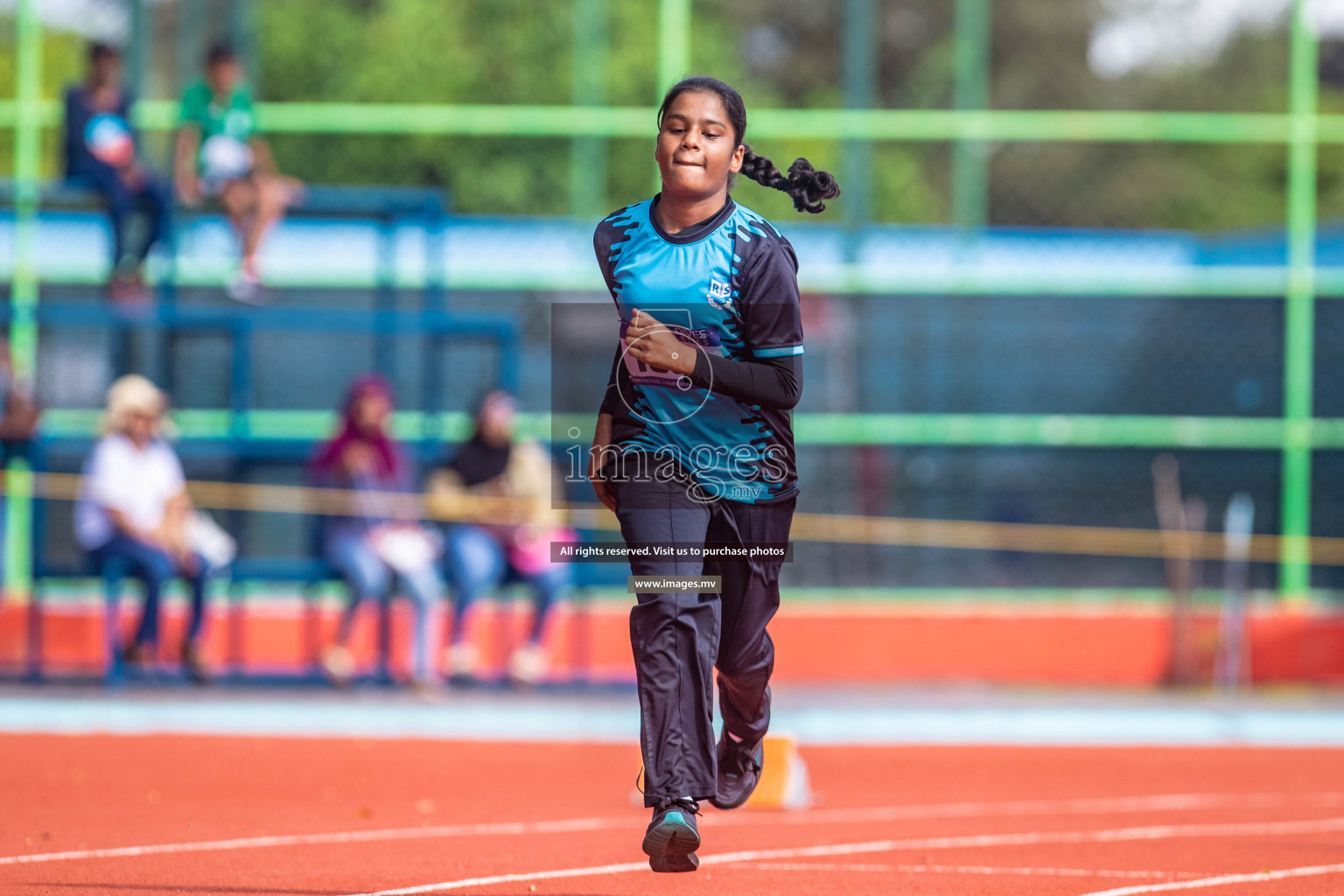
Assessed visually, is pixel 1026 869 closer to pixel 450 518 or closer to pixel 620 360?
pixel 620 360

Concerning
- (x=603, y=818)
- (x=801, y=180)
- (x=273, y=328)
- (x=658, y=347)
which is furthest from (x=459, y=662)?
(x=658, y=347)

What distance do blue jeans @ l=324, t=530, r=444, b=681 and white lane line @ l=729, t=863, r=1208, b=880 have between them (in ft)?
19.5

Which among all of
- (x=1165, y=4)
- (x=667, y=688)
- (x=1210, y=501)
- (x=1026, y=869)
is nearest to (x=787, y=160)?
(x=1210, y=501)

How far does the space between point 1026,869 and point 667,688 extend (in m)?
1.93

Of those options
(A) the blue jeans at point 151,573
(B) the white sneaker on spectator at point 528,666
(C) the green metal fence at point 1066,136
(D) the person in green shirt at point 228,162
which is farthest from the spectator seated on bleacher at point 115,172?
(B) the white sneaker on spectator at point 528,666

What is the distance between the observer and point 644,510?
5199 millimetres

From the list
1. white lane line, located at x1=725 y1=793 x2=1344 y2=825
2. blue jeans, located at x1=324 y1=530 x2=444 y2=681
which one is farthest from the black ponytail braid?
blue jeans, located at x1=324 y1=530 x2=444 y2=681

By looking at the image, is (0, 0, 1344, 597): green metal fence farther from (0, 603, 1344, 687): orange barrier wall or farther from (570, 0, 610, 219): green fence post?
(0, 603, 1344, 687): orange barrier wall

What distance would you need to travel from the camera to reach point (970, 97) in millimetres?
15023

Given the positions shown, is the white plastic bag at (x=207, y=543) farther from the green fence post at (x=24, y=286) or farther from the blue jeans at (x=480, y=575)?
the green fence post at (x=24, y=286)

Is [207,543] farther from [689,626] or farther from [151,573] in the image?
[689,626]

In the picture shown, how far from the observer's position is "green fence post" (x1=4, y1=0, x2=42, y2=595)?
13.5 metres

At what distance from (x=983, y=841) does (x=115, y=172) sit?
26.3 feet

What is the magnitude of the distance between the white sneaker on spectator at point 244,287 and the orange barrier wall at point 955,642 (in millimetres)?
2249
